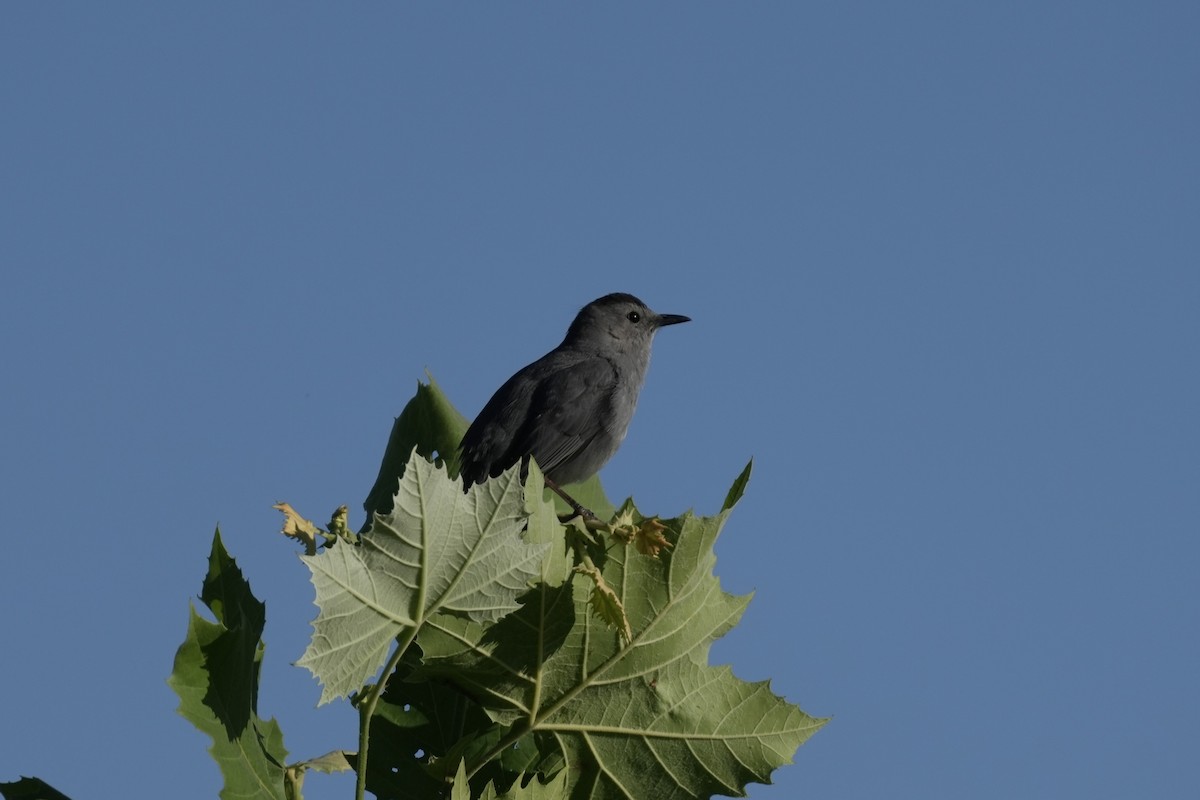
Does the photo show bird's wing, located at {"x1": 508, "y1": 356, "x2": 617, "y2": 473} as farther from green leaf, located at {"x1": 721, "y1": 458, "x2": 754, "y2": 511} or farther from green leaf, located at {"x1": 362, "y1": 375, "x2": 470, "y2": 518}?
green leaf, located at {"x1": 721, "y1": 458, "x2": 754, "y2": 511}

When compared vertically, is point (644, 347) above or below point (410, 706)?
above

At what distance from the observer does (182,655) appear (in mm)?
2459

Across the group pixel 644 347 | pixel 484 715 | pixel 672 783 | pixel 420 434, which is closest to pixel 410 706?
pixel 484 715

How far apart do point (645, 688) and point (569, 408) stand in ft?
16.3

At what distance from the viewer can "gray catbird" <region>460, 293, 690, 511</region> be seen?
7461 mm

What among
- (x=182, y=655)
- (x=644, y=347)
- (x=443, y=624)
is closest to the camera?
(x=182, y=655)

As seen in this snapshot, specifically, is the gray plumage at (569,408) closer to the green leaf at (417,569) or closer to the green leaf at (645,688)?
the green leaf at (645,688)

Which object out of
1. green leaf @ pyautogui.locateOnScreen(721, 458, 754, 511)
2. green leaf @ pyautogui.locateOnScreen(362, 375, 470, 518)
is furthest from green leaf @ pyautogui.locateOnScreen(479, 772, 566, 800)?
green leaf @ pyautogui.locateOnScreen(362, 375, 470, 518)

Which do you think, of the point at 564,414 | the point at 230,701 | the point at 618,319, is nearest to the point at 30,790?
the point at 230,701

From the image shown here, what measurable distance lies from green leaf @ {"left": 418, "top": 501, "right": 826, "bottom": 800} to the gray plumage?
14.1ft

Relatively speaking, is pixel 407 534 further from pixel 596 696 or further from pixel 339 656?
pixel 596 696

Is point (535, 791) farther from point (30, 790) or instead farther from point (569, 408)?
point (569, 408)

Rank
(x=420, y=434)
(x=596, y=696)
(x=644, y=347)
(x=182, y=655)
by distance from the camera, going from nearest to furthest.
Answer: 1. (x=182, y=655)
2. (x=596, y=696)
3. (x=420, y=434)
4. (x=644, y=347)

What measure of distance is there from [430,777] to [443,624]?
414 mm
